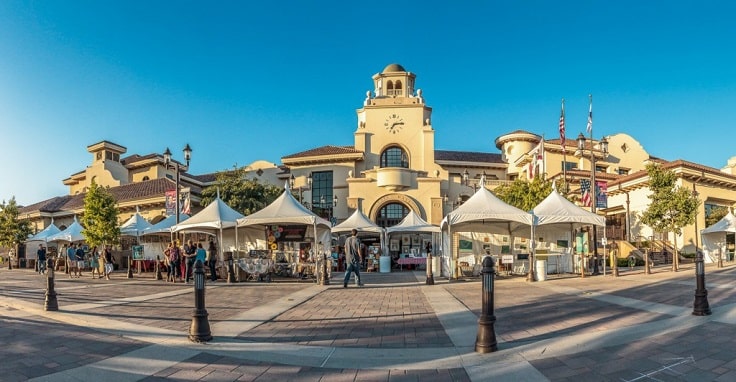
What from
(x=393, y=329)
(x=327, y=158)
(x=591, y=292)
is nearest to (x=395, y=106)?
(x=327, y=158)

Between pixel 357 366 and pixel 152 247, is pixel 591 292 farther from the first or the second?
pixel 152 247

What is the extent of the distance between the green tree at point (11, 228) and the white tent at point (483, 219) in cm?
3538

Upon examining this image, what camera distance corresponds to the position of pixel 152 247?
85.2ft

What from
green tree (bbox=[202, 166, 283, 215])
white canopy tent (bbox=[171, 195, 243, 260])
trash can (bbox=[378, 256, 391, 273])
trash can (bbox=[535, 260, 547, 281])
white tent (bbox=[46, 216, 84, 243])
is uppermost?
green tree (bbox=[202, 166, 283, 215])

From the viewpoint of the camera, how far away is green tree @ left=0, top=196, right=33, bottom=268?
36.4 m

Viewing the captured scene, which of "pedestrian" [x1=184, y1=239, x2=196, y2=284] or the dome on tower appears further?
the dome on tower

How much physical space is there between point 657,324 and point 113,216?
2408 centimetres

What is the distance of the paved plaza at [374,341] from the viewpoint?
15.8ft

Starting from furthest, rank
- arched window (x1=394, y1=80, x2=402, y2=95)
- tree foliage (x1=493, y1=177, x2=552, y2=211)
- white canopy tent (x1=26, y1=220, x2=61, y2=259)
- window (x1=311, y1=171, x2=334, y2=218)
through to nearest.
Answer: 1. arched window (x1=394, y1=80, x2=402, y2=95)
2. window (x1=311, y1=171, x2=334, y2=218)
3. white canopy tent (x1=26, y1=220, x2=61, y2=259)
4. tree foliage (x1=493, y1=177, x2=552, y2=211)

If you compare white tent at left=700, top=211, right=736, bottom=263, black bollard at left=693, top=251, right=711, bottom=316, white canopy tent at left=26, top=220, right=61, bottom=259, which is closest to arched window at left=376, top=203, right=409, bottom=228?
white tent at left=700, top=211, right=736, bottom=263

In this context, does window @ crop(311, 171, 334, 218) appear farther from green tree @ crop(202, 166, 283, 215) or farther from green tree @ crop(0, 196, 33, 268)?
green tree @ crop(0, 196, 33, 268)

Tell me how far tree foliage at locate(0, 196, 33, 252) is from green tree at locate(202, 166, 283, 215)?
50.2 feet

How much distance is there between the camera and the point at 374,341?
20.5 feet

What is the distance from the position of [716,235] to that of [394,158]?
23.8 m
